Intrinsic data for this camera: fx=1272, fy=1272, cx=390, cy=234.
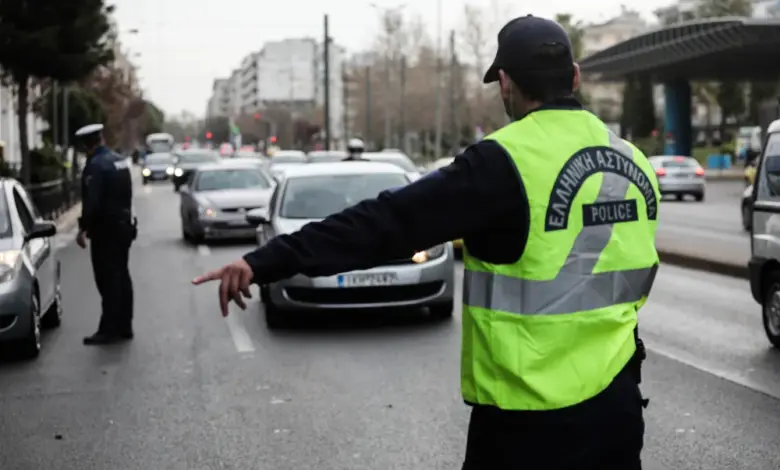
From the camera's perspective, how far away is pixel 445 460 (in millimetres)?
6523

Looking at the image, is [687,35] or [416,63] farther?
[416,63]

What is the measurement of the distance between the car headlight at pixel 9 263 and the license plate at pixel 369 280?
2789 millimetres

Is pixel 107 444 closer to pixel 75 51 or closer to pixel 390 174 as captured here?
pixel 390 174

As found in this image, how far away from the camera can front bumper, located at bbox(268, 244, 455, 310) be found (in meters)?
11.3

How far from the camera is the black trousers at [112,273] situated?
10609 mm

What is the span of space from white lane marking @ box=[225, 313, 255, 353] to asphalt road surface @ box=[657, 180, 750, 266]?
299 inches

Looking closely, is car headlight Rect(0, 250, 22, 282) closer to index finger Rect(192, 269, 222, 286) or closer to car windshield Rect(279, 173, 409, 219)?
car windshield Rect(279, 173, 409, 219)

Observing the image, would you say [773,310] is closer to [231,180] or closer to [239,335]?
[239,335]

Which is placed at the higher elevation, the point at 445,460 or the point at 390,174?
the point at 390,174

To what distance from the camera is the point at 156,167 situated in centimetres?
6538

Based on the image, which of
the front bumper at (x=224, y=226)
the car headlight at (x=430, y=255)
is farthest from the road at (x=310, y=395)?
the front bumper at (x=224, y=226)

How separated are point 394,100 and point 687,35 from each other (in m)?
56.7

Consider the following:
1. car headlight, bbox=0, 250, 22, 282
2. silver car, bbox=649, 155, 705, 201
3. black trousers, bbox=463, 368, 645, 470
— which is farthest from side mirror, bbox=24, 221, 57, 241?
silver car, bbox=649, 155, 705, 201

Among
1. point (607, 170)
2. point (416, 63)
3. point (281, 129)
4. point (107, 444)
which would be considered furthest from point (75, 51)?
point (281, 129)
